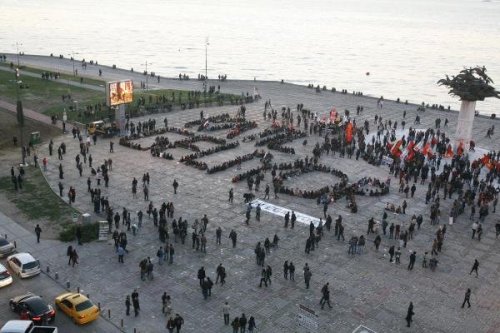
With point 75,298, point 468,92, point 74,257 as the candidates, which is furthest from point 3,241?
point 468,92

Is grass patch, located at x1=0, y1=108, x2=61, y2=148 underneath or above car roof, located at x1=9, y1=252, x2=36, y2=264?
above

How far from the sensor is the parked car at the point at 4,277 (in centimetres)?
2770

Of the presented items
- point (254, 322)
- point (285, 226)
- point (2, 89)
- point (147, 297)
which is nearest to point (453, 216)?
point (285, 226)

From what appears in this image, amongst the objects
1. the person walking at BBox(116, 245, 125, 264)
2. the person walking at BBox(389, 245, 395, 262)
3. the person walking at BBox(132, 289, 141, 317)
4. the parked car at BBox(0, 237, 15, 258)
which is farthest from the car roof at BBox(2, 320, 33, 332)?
the person walking at BBox(389, 245, 395, 262)

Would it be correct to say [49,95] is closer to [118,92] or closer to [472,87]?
[118,92]

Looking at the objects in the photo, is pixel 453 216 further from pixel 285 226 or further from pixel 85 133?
pixel 85 133

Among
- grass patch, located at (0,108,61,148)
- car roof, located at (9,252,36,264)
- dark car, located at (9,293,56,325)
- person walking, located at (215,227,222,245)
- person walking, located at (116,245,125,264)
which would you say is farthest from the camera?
grass patch, located at (0,108,61,148)

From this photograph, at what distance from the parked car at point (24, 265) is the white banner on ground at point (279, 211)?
16.2m

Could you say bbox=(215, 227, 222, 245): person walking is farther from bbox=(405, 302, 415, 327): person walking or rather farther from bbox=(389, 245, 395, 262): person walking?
bbox=(405, 302, 415, 327): person walking

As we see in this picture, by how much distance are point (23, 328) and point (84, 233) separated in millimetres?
11546

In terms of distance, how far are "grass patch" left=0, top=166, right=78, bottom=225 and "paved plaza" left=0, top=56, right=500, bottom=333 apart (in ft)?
3.76

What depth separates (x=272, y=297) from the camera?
93.6ft

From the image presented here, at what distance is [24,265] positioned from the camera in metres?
28.7

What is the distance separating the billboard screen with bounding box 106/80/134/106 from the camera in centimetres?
5456
